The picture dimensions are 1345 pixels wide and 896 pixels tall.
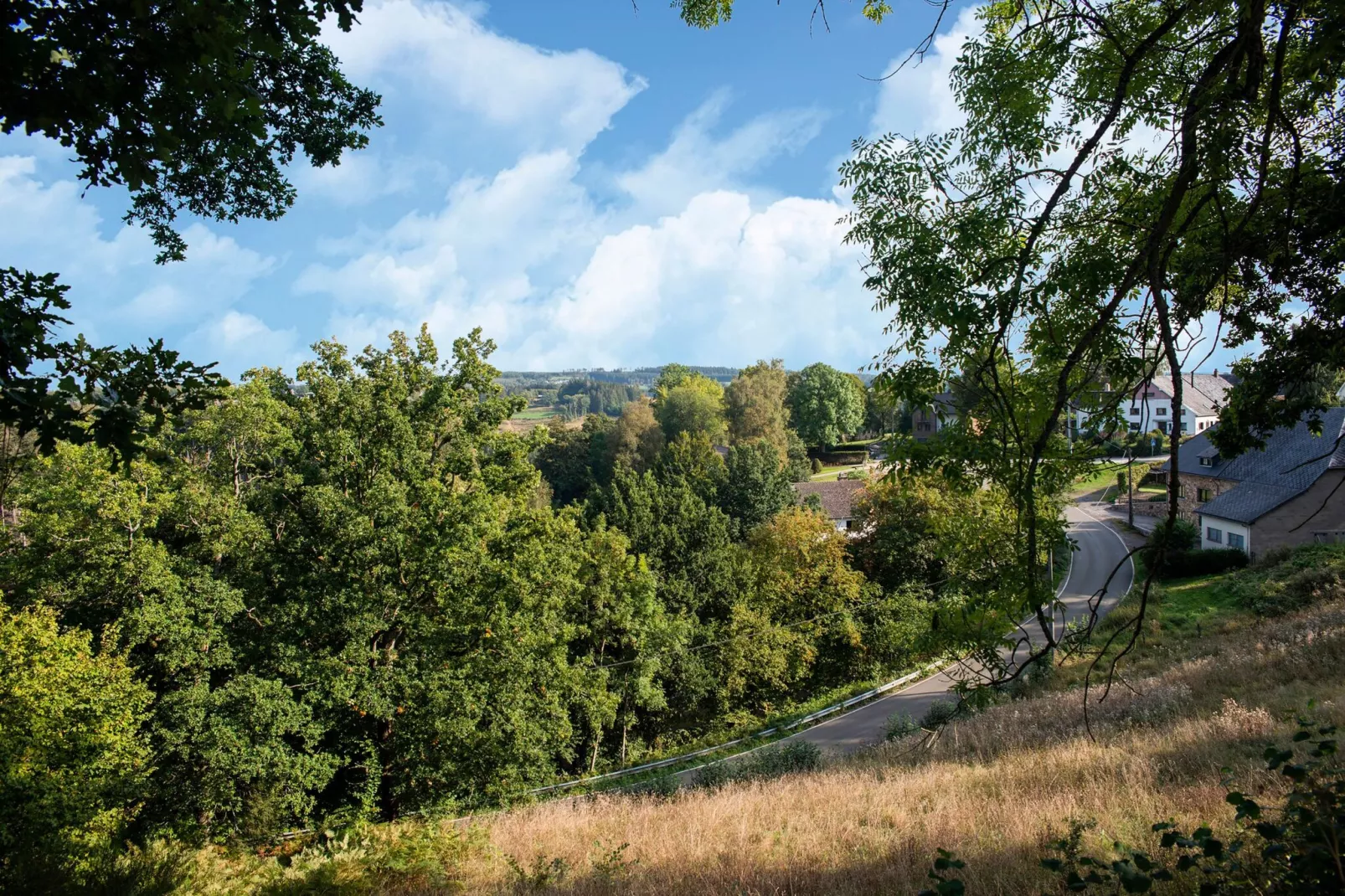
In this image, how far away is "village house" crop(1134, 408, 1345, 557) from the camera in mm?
27562

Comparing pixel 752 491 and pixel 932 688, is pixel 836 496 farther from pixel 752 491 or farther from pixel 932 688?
pixel 932 688

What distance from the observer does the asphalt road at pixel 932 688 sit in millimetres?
20625

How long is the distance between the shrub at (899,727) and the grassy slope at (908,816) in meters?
4.35

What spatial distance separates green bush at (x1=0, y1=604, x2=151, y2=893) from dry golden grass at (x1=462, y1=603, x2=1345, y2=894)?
25.0ft

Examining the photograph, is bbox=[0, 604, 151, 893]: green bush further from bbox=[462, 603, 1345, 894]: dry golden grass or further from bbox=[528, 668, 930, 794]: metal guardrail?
bbox=[528, 668, 930, 794]: metal guardrail

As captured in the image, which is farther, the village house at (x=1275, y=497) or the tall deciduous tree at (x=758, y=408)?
the tall deciduous tree at (x=758, y=408)

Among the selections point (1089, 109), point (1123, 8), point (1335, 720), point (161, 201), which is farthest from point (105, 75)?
point (1335, 720)

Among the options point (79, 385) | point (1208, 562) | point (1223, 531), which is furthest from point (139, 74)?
point (1223, 531)

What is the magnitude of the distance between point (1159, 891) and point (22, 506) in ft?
60.5

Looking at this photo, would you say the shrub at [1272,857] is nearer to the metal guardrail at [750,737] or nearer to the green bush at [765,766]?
the green bush at [765,766]

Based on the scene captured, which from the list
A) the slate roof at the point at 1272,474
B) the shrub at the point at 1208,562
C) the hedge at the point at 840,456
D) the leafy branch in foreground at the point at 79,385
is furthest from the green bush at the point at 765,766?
the hedge at the point at 840,456

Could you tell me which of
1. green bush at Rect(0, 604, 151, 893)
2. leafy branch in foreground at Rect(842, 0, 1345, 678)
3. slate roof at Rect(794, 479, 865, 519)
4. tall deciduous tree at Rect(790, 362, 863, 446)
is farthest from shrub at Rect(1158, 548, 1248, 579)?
tall deciduous tree at Rect(790, 362, 863, 446)

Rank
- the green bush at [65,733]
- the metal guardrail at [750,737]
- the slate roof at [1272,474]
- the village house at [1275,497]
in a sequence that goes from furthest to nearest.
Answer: the slate roof at [1272,474] < the village house at [1275,497] < the metal guardrail at [750,737] < the green bush at [65,733]

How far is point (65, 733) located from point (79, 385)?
538 inches
